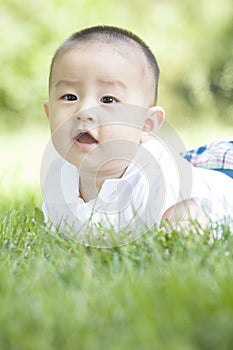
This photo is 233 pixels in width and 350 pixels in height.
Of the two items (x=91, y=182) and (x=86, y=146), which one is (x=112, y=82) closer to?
(x=86, y=146)

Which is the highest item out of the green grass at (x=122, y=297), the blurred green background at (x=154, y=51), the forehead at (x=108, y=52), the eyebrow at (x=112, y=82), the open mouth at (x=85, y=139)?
the blurred green background at (x=154, y=51)

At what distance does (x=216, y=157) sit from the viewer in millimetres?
2383

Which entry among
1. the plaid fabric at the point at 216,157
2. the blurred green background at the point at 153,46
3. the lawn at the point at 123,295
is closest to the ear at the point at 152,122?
the plaid fabric at the point at 216,157

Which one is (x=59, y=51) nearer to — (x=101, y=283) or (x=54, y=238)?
(x=54, y=238)

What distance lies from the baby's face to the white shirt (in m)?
0.07

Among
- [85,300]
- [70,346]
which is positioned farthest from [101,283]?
[70,346]

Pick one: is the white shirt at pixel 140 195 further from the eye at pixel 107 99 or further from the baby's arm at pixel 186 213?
the eye at pixel 107 99

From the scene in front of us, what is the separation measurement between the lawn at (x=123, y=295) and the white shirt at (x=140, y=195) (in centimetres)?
17

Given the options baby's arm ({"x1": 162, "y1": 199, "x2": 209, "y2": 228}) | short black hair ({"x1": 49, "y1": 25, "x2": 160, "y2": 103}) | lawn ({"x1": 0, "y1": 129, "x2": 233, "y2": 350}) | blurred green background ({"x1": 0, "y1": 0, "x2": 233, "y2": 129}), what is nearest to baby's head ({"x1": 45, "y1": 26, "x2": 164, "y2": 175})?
short black hair ({"x1": 49, "y1": 25, "x2": 160, "y2": 103})

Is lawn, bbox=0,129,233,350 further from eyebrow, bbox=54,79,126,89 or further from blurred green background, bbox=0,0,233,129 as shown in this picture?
blurred green background, bbox=0,0,233,129

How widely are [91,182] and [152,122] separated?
25cm

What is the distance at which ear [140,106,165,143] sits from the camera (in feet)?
6.26

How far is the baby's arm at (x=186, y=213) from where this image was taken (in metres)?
1.71

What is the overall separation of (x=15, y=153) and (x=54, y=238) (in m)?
4.05
